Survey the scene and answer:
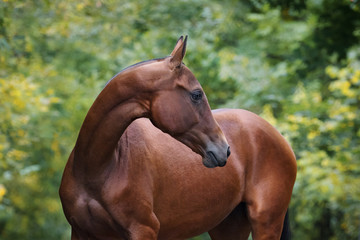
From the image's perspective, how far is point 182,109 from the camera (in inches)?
129

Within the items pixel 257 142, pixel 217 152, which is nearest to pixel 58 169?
pixel 257 142

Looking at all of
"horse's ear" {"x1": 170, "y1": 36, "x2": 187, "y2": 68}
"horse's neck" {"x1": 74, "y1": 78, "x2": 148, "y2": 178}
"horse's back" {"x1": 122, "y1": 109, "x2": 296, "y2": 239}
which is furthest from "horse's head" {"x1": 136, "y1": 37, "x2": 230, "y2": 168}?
"horse's back" {"x1": 122, "y1": 109, "x2": 296, "y2": 239}

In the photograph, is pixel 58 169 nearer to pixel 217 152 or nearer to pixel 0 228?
pixel 0 228

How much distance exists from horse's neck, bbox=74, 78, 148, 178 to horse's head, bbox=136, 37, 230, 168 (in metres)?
0.11

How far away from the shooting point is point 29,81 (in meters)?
8.64

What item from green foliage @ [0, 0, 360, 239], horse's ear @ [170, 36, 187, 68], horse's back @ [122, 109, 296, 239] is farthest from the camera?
green foliage @ [0, 0, 360, 239]

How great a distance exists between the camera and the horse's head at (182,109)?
10.7 ft

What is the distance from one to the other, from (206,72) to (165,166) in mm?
7126

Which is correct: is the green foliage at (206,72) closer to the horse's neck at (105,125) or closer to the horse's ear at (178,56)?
the horse's neck at (105,125)

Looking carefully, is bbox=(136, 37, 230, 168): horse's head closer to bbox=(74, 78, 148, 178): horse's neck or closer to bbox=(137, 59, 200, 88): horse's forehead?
bbox=(137, 59, 200, 88): horse's forehead

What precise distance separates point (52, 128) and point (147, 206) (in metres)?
7.13

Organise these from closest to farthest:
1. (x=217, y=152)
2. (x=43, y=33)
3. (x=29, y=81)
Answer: (x=217, y=152)
(x=29, y=81)
(x=43, y=33)

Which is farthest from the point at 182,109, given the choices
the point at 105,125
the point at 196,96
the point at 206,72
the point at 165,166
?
the point at 206,72

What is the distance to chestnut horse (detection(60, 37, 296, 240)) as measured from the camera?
10.8 feet
